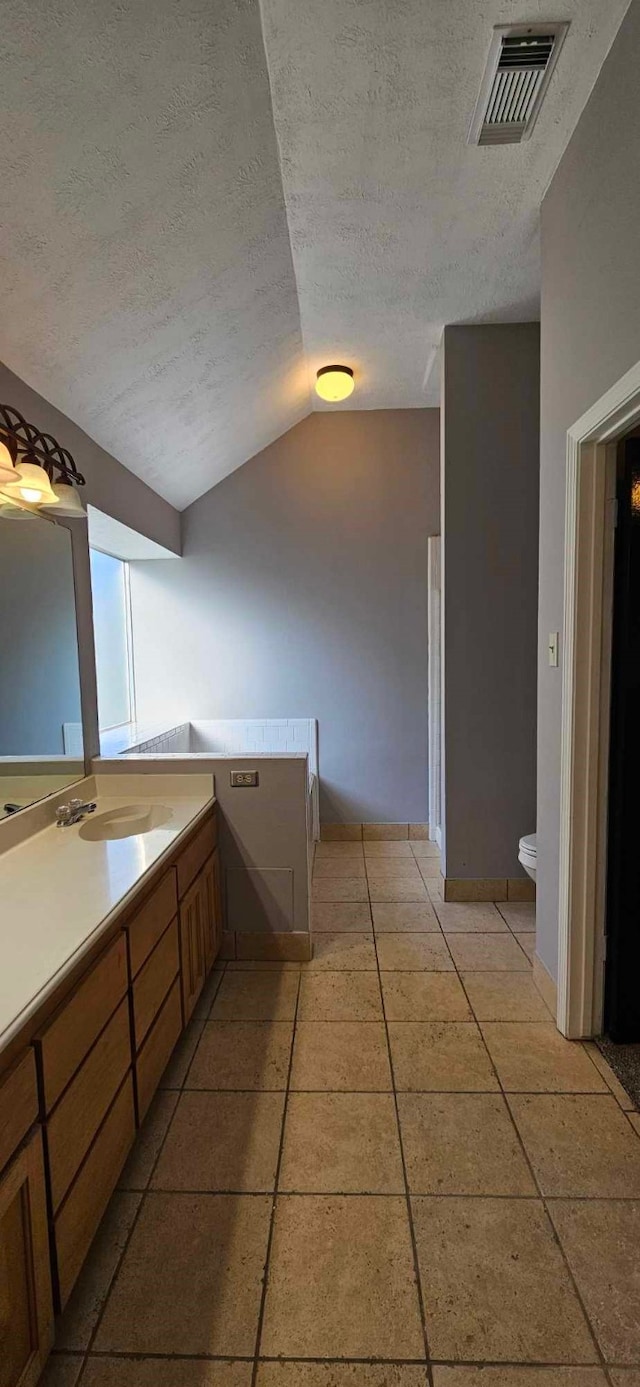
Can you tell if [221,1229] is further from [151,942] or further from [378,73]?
[378,73]

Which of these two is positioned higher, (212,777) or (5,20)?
(5,20)

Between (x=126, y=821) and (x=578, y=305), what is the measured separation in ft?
7.66

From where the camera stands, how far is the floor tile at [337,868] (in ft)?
11.7

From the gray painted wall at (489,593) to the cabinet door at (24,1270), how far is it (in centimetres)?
243

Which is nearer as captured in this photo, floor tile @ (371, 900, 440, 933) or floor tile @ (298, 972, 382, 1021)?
floor tile @ (298, 972, 382, 1021)

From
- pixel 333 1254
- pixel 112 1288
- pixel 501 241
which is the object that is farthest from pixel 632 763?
pixel 501 241

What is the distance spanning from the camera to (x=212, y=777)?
8.29ft

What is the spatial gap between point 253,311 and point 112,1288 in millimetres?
3133

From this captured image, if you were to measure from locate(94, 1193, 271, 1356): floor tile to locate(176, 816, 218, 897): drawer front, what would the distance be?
826mm

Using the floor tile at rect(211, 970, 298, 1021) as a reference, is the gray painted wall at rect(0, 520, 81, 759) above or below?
above

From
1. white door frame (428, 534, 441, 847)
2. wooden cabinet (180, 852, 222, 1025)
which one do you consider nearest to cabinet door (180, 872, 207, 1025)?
wooden cabinet (180, 852, 222, 1025)

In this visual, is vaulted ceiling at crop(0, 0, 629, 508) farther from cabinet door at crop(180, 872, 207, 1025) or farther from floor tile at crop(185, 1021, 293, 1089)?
floor tile at crop(185, 1021, 293, 1089)

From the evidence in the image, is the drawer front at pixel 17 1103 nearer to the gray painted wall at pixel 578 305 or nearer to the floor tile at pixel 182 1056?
the floor tile at pixel 182 1056

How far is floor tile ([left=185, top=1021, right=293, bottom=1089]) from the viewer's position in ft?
6.17
